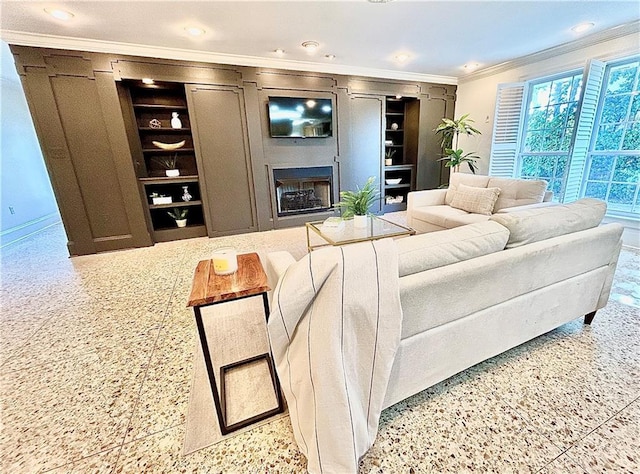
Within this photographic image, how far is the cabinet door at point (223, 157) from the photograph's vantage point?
3664 mm

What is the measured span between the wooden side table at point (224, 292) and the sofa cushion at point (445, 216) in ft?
8.07

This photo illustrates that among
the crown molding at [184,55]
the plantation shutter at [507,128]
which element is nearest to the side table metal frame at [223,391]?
the crown molding at [184,55]

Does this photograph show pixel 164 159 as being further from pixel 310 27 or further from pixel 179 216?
pixel 310 27

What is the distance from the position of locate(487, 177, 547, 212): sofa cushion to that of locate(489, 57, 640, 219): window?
3.53 feet

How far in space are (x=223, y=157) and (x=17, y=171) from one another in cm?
389

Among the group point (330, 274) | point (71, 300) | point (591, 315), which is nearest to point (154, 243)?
point (71, 300)

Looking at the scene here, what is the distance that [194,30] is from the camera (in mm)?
2814

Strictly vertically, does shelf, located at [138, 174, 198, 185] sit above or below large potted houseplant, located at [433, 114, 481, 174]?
below

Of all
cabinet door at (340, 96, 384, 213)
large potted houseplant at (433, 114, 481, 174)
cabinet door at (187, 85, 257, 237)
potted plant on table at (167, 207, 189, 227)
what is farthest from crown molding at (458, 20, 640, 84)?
potted plant on table at (167, 207, 189, 227)

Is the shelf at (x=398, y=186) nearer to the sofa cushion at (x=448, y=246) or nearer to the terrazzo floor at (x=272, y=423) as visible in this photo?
the terrazzo floor at (x=272, y=423)

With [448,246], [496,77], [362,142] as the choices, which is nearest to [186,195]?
[362,142]

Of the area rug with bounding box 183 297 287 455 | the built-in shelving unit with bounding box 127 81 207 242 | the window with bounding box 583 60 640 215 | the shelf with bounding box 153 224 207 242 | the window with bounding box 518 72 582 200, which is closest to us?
the area rug with bounding box 183 297 287 455

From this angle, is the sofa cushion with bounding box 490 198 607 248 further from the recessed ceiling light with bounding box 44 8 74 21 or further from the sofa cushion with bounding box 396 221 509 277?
the recessed ceiling light with bounding box 44 8 74 21

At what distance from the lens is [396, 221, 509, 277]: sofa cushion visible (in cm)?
108
